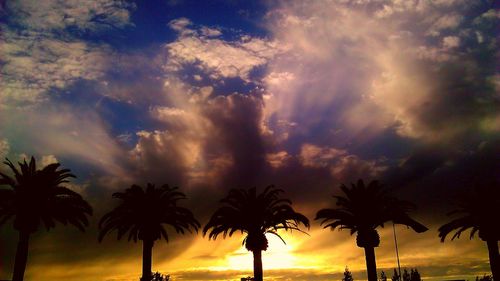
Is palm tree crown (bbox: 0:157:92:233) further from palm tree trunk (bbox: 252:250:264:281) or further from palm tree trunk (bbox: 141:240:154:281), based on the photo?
palm tree trunk (bbox: 252:250:264:281)

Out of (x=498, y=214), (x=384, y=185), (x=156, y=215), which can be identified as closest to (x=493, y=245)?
(x=498, y=214)

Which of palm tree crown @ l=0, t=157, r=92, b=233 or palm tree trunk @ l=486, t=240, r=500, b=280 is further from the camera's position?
palm tree trunk @ l=486, t=240, r=500, b=280

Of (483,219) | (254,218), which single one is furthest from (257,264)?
(483,219)

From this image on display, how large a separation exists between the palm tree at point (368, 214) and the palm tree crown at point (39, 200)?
74.4ft

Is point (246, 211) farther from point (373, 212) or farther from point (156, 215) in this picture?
point (373, 212)

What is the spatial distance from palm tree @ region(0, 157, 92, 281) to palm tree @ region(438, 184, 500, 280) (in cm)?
3532

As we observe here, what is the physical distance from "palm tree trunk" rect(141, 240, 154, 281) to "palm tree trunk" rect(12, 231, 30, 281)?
10121 mm

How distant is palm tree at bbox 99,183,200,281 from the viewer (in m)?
42.4

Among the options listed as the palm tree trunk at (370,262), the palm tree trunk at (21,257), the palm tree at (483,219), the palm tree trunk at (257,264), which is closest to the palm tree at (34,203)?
the palm tree trunk at (21,257)

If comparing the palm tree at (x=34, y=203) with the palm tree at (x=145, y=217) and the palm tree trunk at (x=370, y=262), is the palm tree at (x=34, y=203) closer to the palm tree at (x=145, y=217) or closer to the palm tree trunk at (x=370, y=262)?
the palm tree at (x=145, y=217)

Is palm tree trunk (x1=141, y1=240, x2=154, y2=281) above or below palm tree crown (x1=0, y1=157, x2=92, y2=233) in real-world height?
below

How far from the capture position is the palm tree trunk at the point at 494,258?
43.6m

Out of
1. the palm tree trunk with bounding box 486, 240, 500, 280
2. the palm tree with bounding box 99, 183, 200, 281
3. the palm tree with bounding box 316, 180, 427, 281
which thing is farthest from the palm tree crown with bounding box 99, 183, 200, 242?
the palm tree trunk with bounding box 486, 240, 500, 280

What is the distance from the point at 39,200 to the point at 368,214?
29.7 m
